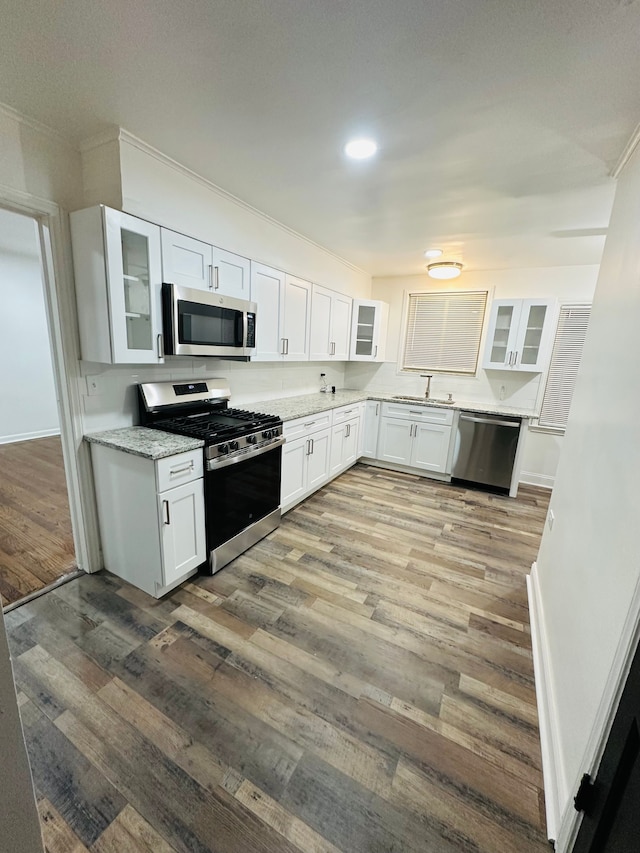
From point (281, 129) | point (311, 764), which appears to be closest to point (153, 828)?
point (311, 764)

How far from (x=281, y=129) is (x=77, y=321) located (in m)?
1.59

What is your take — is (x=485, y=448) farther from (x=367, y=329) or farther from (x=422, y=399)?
(x=367, y=329)

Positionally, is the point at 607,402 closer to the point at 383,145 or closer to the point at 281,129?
the point at 383,145

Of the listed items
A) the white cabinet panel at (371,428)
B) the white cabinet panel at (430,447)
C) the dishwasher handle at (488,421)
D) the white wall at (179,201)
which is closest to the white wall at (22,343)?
the white wall at (179,201)

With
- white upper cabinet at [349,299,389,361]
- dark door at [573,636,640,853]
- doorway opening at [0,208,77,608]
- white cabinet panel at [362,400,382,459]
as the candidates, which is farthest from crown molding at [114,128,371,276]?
dark door at [573,636,640,853]

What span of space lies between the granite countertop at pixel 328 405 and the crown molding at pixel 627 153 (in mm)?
2324

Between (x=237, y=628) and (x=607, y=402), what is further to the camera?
(x=237, y=628)

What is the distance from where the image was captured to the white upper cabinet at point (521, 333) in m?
4.04

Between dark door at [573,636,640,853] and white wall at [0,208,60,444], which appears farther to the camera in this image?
white wall at [0,208,60,444]

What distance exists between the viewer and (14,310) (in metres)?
4.77

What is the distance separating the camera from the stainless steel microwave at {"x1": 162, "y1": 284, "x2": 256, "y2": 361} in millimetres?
2217

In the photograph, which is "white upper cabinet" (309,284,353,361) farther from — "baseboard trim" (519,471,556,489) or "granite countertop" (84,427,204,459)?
"baseboard trim" (519,471,556,489)

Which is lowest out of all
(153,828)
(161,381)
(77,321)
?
(153,828)

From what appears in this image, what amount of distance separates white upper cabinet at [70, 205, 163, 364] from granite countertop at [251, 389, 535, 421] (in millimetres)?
1230
